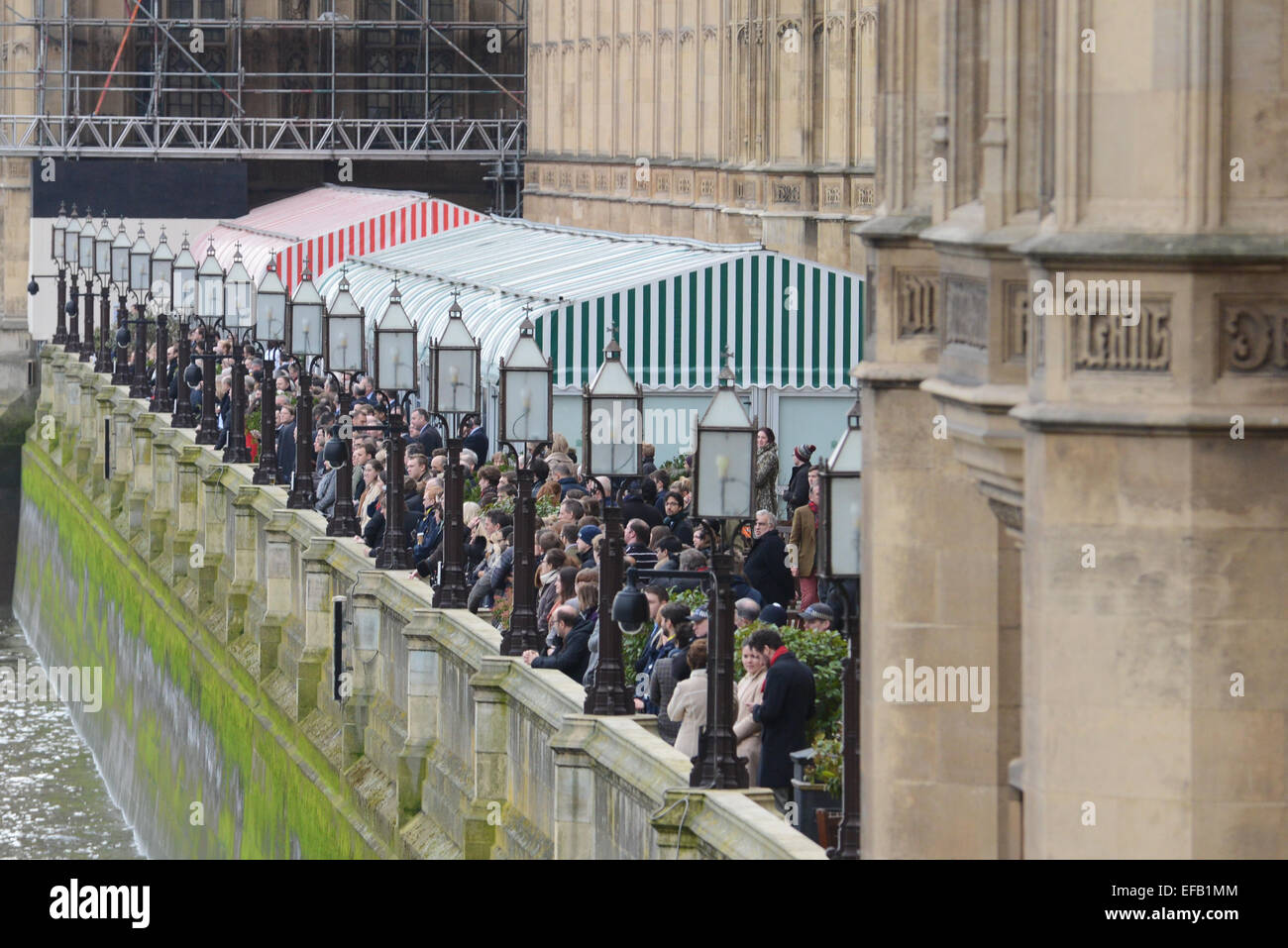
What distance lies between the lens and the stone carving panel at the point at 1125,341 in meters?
9.13

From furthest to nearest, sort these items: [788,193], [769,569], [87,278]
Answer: [87,278] < [788,193] < [769,569]

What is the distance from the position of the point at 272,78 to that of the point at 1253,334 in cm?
5806

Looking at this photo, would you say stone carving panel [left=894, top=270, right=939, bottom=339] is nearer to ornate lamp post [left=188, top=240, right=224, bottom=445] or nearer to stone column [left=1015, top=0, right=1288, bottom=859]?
stone column [left=1015, top=0, right=1288, bottom=859]

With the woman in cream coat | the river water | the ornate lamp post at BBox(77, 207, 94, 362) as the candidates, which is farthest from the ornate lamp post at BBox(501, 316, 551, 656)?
the ornate lamp post at BBox(77, 207, 94, 362)

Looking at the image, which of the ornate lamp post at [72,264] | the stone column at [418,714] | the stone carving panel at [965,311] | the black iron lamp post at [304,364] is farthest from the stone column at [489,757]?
the ornate lamp post at [72,264]

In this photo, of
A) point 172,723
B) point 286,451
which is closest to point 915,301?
point 286,451

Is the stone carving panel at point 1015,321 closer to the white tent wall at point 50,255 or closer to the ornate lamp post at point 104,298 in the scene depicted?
the ornate lamp post at point 104,298

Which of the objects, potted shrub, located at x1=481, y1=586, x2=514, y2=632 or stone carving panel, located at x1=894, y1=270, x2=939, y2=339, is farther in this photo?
potted shrub, located at x1=481, y1=586, x2=514, y2=632

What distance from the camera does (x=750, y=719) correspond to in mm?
14531

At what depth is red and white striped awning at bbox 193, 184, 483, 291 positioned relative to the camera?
4944 centimetres

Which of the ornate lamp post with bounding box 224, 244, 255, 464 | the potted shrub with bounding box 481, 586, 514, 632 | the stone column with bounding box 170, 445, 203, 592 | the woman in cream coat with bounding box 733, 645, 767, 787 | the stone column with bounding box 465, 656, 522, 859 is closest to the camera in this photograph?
the woman in cream coat with bounding box 733, 645, 767, 787

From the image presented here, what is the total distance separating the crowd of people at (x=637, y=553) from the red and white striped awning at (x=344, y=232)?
18.1 m

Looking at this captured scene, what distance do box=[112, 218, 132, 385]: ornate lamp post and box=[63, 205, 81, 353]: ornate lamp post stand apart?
5.29 metres

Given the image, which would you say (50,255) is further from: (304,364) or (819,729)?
(819,729)
